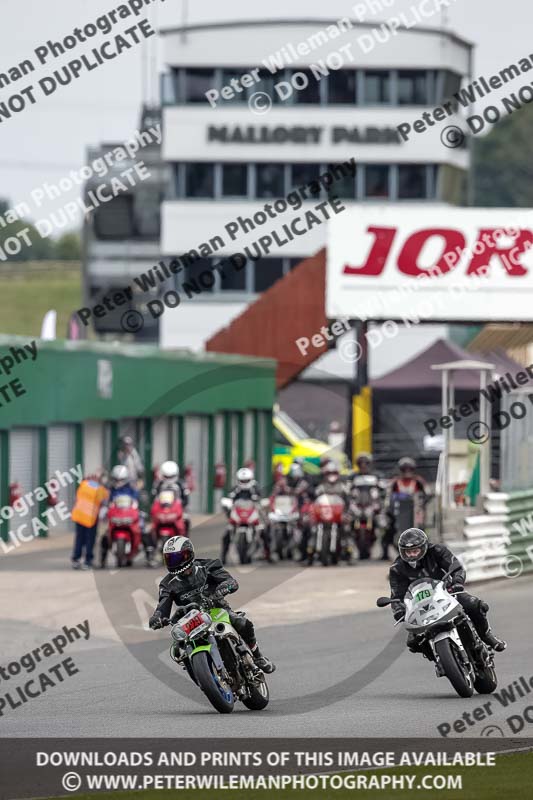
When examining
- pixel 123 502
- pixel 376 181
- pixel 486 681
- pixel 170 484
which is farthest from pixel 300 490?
pixel 376 181

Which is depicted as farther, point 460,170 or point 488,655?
point 460,170

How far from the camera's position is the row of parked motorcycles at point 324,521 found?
1005 inches

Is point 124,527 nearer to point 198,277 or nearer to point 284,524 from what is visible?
point 284,524

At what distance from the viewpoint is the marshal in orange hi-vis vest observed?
24.9 meters

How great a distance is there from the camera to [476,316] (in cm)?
3116

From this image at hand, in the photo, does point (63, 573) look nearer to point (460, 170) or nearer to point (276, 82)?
point (276, 82)

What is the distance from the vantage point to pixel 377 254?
30.6 m

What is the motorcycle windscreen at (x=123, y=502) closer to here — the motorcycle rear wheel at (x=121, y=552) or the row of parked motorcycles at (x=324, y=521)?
the motorcycle rear wheel at (x=121, y=552)

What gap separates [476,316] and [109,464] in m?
8.01

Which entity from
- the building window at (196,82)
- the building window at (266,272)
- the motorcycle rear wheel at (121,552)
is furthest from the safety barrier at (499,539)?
the building window at (196,82)

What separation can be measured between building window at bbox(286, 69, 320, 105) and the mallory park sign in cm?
110

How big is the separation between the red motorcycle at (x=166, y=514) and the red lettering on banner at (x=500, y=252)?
25.9ft
